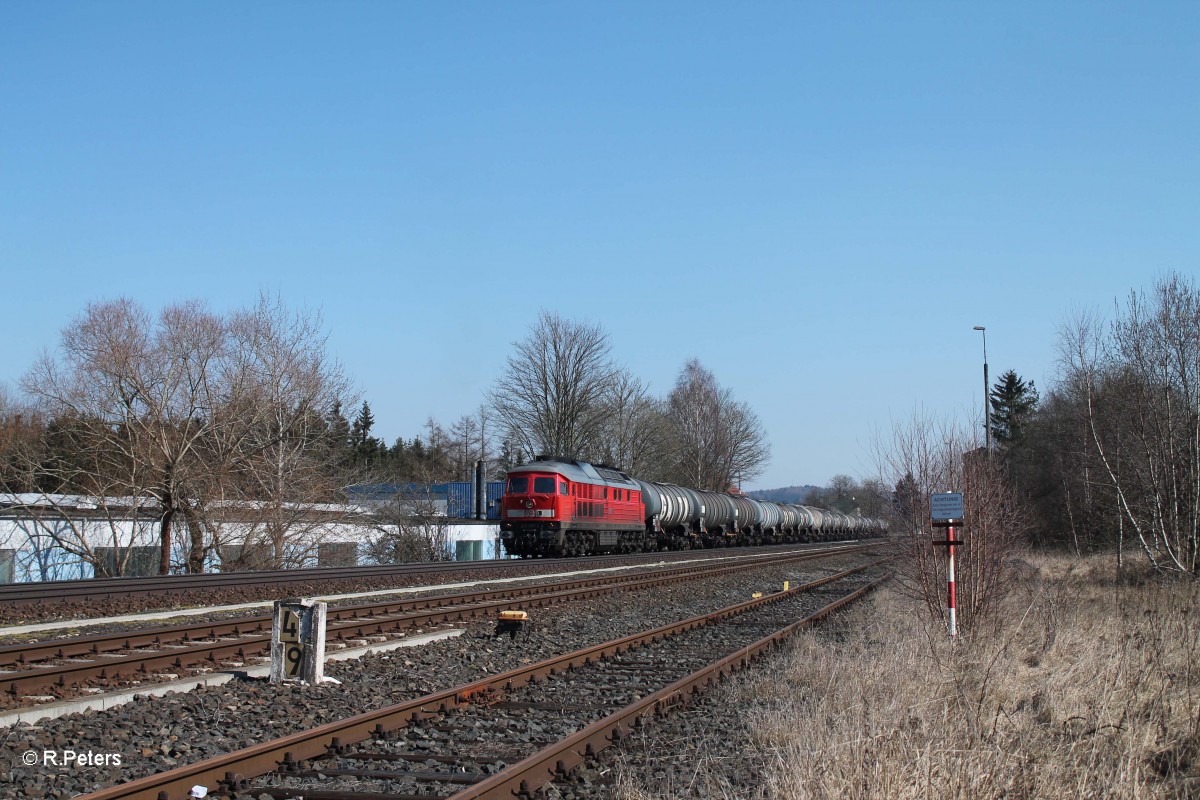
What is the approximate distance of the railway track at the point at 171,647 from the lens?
8.62 m

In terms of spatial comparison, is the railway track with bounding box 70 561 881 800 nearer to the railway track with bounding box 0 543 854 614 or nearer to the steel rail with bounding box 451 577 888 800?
the steel rail with bounding box 451 577 888 800

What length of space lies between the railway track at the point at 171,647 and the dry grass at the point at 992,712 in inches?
215

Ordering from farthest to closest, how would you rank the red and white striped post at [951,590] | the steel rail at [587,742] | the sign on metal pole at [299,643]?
the red and white striped post at [951,590] < the sign on metal pole at [299,643] < the steel rail at [587,742]

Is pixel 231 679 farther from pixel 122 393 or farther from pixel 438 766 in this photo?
pixel 122 393

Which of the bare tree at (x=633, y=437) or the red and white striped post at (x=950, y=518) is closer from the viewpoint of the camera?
the red and white striped post at (x=950, y=518)

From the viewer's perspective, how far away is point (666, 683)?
933 centimetres

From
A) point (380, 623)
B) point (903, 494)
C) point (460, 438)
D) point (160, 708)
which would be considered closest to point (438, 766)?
point (160, 708)

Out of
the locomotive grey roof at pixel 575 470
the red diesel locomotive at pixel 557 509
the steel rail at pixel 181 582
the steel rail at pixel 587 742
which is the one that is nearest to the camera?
the steel rail at pixel 587 742

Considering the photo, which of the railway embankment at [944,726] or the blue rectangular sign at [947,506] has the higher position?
the blue rectangular sign at [947,506]

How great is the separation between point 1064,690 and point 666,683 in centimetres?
355

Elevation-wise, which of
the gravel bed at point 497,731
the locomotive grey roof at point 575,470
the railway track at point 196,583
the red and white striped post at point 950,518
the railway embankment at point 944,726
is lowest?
the railway track at point 196,583

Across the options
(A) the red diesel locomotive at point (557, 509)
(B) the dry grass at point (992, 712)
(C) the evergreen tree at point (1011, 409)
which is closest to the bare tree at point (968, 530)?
(B) the dry grass at point (992, 712)

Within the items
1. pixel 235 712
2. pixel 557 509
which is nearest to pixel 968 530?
pixel 235 712

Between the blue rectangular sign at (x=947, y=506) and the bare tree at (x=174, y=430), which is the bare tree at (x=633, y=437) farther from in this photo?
the blue rectangular sign at (x=947, y=506)
